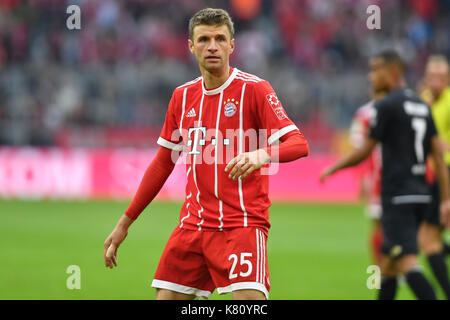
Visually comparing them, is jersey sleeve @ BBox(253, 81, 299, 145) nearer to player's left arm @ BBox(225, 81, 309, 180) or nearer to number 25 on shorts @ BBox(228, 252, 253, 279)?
player's left arm @ BBox(225, 81, 309, 180)

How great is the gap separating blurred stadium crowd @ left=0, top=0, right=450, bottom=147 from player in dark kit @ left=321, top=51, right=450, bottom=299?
1261 cm

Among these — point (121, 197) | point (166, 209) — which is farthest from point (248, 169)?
point (121, 197)

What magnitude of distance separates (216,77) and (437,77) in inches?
165

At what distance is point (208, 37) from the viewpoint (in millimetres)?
4238

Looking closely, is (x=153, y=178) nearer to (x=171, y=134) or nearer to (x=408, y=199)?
(x=171, y=134)

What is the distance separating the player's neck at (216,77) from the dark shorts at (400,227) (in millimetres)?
2177

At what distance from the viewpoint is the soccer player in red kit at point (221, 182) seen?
4078 millimetres

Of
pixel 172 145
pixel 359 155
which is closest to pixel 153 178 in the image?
pixel 172 145

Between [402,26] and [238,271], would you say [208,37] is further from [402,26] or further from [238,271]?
[402,26]

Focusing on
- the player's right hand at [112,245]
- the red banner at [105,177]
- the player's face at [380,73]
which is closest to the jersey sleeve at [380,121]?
the player's face at [380,73]

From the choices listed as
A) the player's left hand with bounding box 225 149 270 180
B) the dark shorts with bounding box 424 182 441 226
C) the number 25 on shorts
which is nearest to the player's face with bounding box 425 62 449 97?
the dark shorts with bounding box 424 182 441 226

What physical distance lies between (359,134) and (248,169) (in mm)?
4301

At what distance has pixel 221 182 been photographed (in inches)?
165

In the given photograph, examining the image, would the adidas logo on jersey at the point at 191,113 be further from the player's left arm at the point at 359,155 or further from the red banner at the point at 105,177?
the red banner at the point at 105,177
